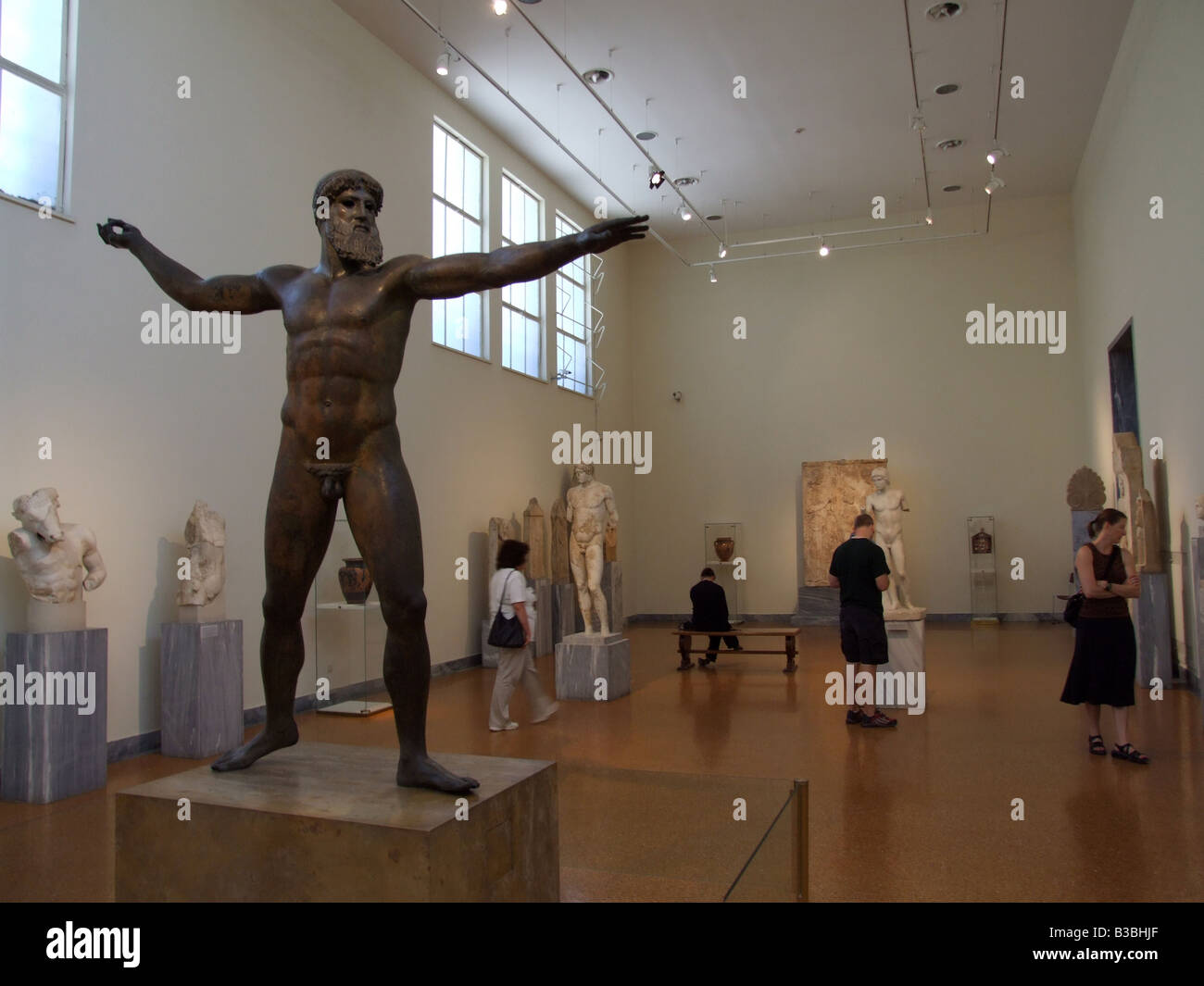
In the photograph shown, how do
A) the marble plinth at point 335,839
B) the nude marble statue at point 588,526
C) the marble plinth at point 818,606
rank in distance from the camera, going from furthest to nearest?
the marble plinth at point 818,606 < the nude marble statue at point 588,526 < the marble plinth at point 335,839

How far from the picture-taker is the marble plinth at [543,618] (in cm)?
1342

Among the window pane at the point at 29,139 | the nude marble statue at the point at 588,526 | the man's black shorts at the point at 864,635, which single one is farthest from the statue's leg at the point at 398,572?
the nude marble statue at the point at 588,526

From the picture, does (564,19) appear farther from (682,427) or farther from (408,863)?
(408,863)

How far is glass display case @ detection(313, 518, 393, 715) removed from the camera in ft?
30.3

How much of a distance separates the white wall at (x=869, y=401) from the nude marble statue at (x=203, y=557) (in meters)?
12.2

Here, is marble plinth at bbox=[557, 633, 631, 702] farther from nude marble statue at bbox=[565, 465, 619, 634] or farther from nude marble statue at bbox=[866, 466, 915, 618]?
nude marble statue at bbox=[866, 466, 915, 618]

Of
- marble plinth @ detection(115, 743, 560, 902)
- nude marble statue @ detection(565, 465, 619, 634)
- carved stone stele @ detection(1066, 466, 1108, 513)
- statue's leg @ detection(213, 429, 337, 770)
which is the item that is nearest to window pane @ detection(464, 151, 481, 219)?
nude marble statue @ detection(565, 465, 619, 634)

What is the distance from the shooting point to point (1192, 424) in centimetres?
915

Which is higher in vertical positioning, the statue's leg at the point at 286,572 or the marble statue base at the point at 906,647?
the statue's leg at the point at 286,572

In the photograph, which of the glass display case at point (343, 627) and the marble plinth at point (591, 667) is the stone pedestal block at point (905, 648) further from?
the glass display case at point (343, 627)

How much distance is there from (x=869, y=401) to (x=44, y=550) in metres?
14.6

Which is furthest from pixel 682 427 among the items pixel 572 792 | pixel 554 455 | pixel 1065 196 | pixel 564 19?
pixel 572 792

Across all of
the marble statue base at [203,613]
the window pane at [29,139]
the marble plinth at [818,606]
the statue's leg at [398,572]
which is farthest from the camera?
the marble plinth at [818,606]

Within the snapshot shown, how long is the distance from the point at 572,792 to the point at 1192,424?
8.00 meters
